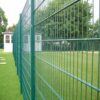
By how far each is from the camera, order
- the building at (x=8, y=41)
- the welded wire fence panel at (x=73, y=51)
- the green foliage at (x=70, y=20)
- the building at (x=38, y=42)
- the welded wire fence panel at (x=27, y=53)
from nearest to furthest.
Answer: the welded wire fence panel at (x=73, y=51), the green foliage at (x=70, y=20), the building at (x=38, y=42), the welded wire fence panel at (x=27, y=53), the building at (x=8, y=41)

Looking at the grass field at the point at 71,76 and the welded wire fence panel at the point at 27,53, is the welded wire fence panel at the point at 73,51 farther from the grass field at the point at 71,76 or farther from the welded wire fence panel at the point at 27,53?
the welded wire fence panel at the point at 27,53

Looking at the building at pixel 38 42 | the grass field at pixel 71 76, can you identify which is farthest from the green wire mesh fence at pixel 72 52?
the building at pixel 38 42

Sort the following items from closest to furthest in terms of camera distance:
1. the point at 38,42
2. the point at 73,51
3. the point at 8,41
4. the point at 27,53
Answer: the point at 73,51
the point at 38,42
the point at 27,53
the point at 8,41

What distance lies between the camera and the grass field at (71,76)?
1.63 metres

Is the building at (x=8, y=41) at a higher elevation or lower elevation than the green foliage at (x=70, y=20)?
lower

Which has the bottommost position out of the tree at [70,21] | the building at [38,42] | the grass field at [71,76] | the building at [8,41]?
the building at [8,41]

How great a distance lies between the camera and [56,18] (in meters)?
2.54

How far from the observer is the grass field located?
1.63 metres

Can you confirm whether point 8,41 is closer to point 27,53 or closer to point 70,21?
point 27,53

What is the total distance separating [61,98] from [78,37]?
2.30 feet

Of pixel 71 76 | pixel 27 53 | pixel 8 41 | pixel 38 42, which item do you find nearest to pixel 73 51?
pixel 71 76

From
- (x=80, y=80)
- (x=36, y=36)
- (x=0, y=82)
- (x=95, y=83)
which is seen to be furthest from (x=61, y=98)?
(x=0, y=82)

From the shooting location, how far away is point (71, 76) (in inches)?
81.6

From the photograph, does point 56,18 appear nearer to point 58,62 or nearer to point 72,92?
point 58,62
